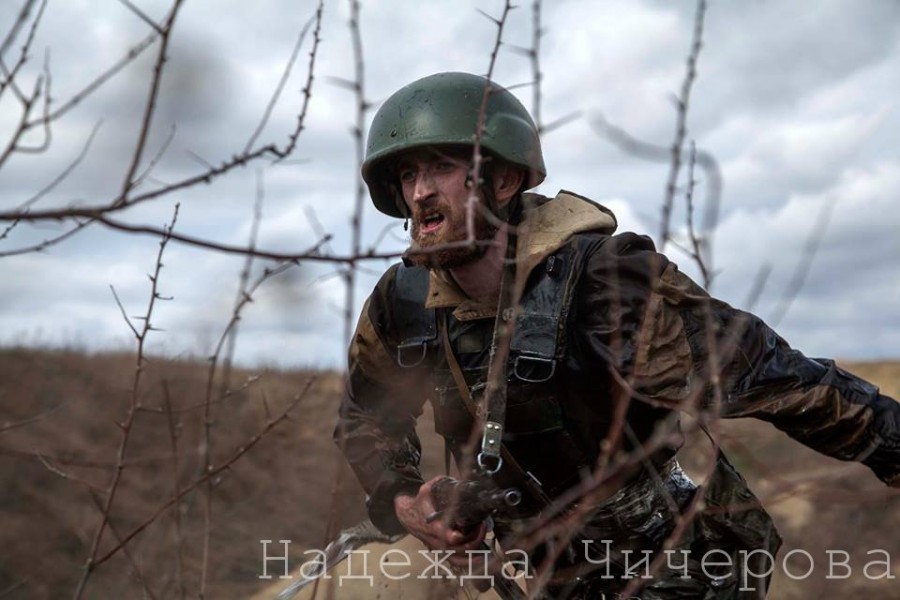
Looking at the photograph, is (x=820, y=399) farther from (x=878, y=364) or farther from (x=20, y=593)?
(x=878, y=364)

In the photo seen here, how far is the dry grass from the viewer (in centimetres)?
973

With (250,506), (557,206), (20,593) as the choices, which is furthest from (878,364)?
(557,206)

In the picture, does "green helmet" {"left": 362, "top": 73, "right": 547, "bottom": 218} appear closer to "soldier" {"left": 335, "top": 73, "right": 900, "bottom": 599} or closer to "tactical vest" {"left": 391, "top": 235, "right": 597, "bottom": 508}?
"soldier" {"left": 335, "top": 73, "right": 900, "bottom": 599}

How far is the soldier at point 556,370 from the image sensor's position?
2637 mm

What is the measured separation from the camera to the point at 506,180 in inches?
132

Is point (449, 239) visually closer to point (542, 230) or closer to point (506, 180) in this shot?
point (542, 230)

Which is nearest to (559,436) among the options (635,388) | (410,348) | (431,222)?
(635,388)

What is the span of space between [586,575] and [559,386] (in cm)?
60

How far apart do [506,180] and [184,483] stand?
5.17 meters

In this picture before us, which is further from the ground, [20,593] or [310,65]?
[310,65]

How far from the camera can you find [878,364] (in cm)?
1894

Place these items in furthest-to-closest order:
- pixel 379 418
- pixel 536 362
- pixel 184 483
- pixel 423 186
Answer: pixel 184 483, pixel 379 418, pixel 423 186, pixel 536 362

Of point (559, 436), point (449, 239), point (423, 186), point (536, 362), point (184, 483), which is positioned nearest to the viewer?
point (536, 362)

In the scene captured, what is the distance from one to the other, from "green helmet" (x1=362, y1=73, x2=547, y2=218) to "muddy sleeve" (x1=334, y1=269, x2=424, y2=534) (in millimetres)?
488
